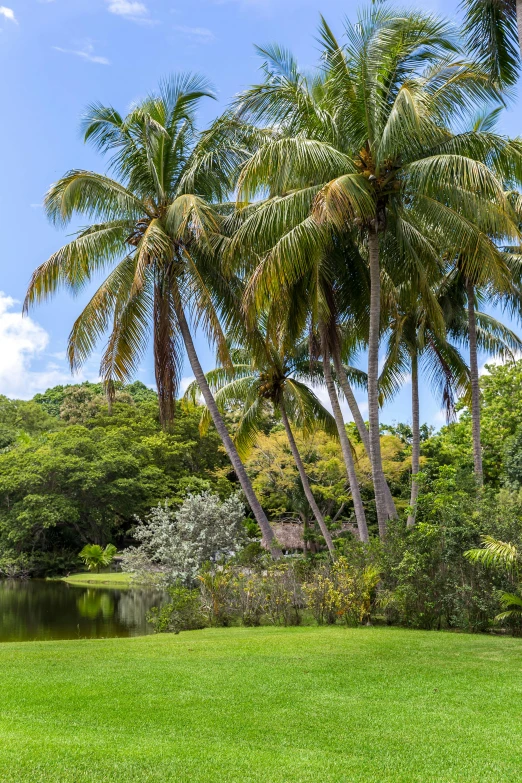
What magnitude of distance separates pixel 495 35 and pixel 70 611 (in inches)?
716

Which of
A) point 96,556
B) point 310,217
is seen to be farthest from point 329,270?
point 96,556

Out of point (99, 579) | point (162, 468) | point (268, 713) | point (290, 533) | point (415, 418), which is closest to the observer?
point (268, 713)

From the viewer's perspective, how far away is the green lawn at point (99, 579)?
29.0 metres

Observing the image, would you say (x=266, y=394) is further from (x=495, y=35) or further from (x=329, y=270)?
(x=495, y=35)

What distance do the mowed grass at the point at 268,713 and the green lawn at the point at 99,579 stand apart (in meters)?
19.5

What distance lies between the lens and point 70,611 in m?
20.6

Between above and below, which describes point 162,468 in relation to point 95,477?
above

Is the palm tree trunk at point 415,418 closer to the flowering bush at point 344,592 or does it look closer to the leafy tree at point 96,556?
the flowering bush at point 344,592

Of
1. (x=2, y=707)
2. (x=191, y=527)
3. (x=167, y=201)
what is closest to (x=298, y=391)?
(x=191, y=527)

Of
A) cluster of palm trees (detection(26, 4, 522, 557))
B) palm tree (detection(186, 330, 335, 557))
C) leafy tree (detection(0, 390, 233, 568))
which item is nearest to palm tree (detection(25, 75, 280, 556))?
cluster of palm trees (detection(26, 4, 522, 557))

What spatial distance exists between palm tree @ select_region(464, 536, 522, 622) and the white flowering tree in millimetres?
7540

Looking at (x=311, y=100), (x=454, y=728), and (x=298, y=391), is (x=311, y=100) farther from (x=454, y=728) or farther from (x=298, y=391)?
(x=454, y=728)

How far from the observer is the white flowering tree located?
675 inches

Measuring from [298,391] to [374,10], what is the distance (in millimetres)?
10444
